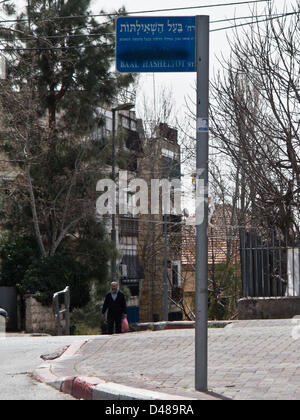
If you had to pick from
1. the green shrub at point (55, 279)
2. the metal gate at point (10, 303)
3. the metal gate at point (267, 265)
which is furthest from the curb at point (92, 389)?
the metal gate at point (10, 303)

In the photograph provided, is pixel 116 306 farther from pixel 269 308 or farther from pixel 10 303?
pixel 10 303

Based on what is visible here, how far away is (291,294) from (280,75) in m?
4.72

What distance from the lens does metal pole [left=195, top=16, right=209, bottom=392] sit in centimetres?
805

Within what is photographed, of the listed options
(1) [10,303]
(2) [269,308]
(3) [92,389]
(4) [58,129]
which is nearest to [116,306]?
(2) [269,308]

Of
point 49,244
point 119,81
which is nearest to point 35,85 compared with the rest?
point 119,81

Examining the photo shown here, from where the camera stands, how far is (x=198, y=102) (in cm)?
820

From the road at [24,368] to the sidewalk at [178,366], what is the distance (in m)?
0.20

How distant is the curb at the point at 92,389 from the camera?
755 centimetres

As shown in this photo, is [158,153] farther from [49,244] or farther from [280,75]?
[280,75]

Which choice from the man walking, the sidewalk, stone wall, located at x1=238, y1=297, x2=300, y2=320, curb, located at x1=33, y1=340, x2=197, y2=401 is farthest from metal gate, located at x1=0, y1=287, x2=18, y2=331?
curb, located at x1=33, y1=340, x2=197, y2=401

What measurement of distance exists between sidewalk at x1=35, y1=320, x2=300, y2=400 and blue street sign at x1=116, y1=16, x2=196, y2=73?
307cm

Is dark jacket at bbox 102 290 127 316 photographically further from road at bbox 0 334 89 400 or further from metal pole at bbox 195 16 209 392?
metal pole at bbox 195 16 209 392

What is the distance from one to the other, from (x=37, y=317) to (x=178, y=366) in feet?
68.7

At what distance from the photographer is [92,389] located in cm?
834
